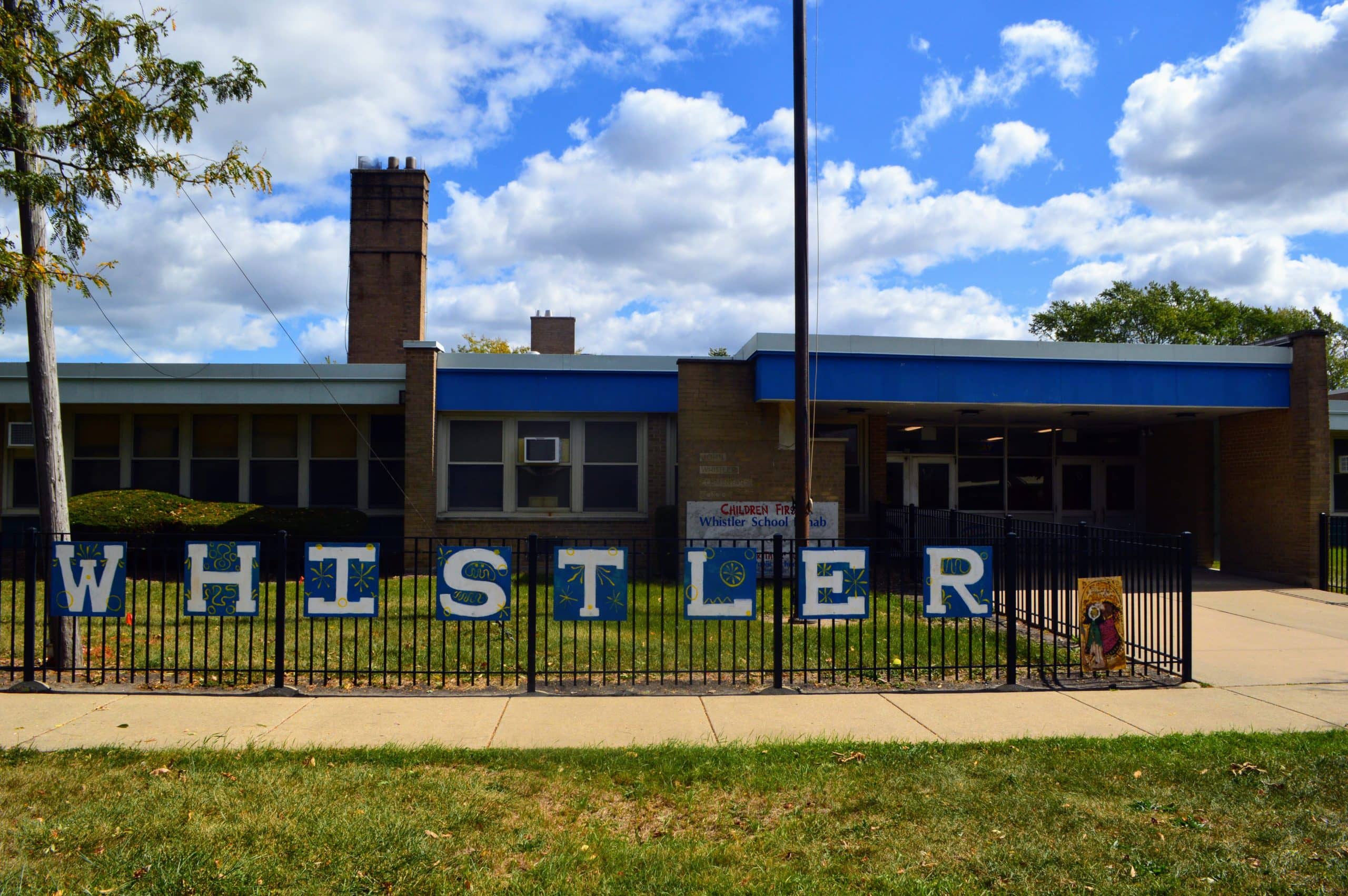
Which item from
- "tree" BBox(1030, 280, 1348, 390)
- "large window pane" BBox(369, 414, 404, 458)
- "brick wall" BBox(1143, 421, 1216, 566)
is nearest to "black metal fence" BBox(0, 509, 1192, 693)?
"large window pane" BBox(369, 414, 404, 458)

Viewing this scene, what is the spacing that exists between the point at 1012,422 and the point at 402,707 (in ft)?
57.2

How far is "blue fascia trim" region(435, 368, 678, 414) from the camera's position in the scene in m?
17.8

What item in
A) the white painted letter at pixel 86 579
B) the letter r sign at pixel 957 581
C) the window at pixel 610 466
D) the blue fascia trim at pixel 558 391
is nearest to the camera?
the white painted letter at pixel 86 579

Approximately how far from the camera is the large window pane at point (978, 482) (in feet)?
73.0

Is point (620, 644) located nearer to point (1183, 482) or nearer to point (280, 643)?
point (280, 643)

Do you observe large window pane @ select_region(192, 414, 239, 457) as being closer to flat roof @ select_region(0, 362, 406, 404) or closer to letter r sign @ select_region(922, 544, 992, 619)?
flat roof @ select_region(0, 362, 406, 404)

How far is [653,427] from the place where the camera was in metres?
18.5

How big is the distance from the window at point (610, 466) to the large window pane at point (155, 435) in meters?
8.71

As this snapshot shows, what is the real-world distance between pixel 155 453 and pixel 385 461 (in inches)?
187

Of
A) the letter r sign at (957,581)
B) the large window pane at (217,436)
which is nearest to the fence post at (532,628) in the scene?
the letter r sign at (957,581)

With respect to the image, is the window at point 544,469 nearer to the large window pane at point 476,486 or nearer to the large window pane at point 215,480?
the large window pane at point 476,486

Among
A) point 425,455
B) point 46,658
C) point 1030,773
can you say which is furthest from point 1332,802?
point 425,455

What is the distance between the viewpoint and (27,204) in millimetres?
8820

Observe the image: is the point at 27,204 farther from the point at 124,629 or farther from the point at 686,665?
the point at 686,665
